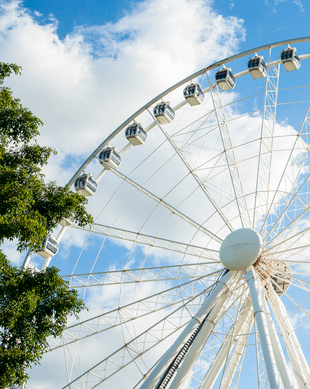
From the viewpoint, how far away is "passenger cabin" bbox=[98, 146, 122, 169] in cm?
3063

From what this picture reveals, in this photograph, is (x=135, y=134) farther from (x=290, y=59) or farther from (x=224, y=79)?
(x=290, y=59)

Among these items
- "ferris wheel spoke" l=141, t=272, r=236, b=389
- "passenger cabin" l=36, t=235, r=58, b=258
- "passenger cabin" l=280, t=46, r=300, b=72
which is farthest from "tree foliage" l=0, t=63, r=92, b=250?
"passenger cabin" l=280, t=46, r=300, b=72

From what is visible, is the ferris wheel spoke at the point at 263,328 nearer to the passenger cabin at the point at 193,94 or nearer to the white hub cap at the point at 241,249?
the white hub cap at the point at 241,249

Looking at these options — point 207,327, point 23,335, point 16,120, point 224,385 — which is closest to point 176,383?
point 207,327

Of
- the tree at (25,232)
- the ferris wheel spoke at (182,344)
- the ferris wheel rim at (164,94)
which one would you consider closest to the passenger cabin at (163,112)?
the ferris wheel rim at (164,94)

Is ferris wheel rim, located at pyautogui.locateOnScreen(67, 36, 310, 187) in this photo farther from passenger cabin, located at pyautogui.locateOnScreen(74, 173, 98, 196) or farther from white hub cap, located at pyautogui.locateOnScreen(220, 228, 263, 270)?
white hub cap, located at pyautogui.locateOnScreen(220, 228, 263, 270)

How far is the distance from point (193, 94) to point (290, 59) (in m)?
4.96

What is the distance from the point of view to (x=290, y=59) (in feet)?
96.0

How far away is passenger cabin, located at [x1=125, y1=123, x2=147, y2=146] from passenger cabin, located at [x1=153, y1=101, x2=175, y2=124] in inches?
40.6

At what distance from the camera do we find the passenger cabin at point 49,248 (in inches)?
1176

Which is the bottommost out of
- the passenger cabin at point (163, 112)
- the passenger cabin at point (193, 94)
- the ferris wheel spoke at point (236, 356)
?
the ferris wheel spoke at point (236, 356)

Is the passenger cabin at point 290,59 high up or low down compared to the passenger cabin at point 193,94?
up

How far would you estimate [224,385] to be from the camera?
24.8m

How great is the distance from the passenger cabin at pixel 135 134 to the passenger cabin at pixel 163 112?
40.6 inches
